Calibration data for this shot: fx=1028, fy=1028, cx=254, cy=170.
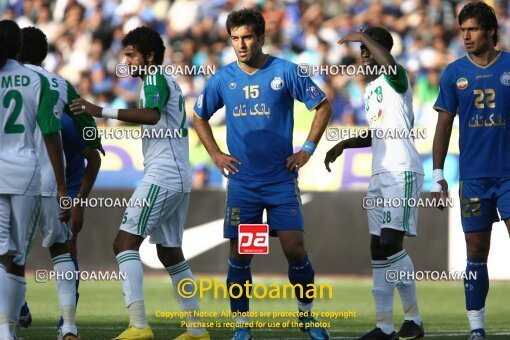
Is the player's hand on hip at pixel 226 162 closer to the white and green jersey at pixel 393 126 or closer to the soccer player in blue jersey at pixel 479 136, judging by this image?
the white and green jersey at pixel 393 126

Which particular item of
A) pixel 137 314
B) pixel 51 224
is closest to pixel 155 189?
pixel 51 224

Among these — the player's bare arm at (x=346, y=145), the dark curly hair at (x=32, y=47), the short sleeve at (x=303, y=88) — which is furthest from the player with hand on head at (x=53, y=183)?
the player's bare arm at (x=346, y=145)

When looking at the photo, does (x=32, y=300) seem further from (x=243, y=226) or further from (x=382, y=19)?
(x=382, y=19)

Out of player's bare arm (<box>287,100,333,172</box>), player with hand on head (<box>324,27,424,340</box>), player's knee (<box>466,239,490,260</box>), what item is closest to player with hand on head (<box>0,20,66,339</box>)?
player's bare arm (<box>287,100,333,172</box>)

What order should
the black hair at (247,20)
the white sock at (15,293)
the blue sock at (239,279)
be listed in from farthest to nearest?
the blue sock at (239,279)
the black hair at (247,20)
the white sock at (15,293)

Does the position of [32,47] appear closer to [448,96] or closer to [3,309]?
[3,309]

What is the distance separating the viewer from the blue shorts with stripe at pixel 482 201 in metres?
7.96

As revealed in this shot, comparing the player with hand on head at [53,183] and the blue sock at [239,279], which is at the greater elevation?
the player with hand on head at [53,183]

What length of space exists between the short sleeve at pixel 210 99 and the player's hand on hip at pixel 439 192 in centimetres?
187

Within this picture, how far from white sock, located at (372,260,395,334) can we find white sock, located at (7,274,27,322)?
2.80m

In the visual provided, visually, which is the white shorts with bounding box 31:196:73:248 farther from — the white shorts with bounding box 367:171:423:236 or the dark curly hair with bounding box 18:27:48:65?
the white shorts with bounding box 367:171:423:236

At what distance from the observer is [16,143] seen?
704cm

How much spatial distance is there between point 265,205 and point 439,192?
137 cm

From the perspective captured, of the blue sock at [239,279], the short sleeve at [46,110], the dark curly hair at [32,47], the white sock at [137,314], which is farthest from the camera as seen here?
the dark curly hair at [32,47]
